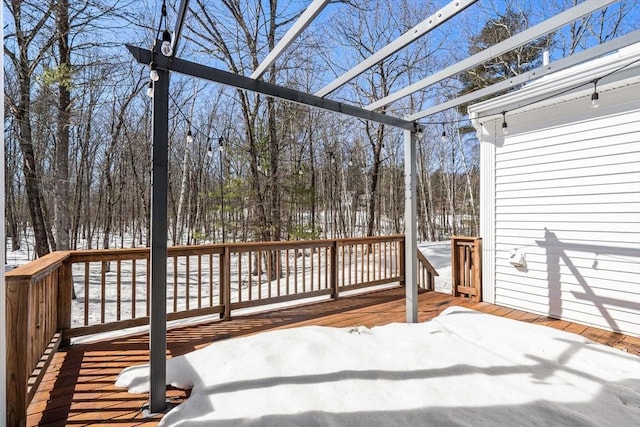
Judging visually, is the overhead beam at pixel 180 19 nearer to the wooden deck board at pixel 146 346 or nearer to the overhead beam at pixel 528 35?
the overhead beam at pixel 528 35

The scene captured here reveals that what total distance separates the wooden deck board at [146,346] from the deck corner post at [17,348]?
207mm

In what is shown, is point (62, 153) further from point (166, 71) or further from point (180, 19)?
point (180, 19)

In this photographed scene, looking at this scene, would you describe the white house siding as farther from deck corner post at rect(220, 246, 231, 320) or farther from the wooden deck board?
deck corner post at rect(220, 246, 231, 320)

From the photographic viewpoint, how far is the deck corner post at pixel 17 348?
72.7 inches

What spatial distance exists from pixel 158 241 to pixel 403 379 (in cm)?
202

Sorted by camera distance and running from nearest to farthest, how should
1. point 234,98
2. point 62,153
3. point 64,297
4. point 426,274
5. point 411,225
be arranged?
point 64,297 → point 411,225 → point 426,274 → point 62,153 → point 234,98

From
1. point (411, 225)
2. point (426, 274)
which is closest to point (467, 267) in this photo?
point (426, 274)

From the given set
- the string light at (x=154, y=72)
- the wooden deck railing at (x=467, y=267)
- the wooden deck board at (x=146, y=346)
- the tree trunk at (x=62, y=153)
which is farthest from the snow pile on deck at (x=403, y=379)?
the tree trunk at (x=62, y=153)

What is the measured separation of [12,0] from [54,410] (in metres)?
6.63

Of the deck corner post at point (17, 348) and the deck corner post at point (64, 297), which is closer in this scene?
the deck corner post at point (17, 348)

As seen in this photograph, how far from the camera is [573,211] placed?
3.81 m

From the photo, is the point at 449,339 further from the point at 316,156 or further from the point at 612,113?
the point at 316,156

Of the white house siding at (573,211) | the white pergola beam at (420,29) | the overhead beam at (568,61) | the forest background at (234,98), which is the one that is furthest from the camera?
the forest background at (234,98)

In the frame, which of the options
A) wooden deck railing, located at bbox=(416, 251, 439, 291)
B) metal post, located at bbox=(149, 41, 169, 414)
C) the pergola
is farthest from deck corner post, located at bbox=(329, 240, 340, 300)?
metal post, located at bbox=(149, 41, 169, 414)
